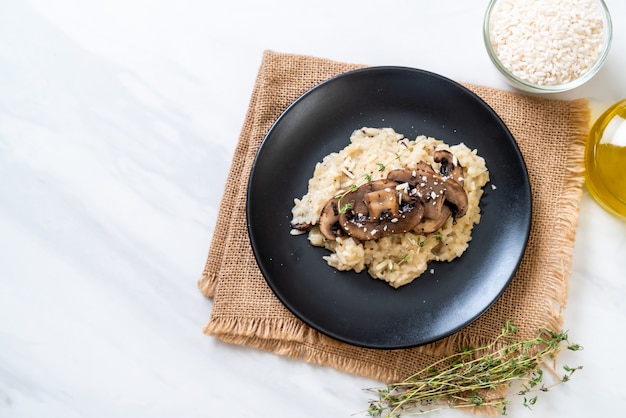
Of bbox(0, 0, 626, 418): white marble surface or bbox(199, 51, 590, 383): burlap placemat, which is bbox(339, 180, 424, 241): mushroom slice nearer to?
bbox(199, 51, 590, 383): burlap placemat

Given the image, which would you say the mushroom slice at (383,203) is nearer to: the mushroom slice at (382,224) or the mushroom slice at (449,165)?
the mushroom slice at (382,224)

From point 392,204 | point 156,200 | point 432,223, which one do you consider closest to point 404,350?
point 432,223

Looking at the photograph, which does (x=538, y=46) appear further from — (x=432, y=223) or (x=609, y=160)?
(x=432, y=223)

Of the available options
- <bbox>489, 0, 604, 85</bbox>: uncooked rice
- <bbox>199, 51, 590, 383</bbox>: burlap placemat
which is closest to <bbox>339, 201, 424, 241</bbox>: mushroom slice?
<bbox>199, 51, 590, 383</bbox>: burlap placemat

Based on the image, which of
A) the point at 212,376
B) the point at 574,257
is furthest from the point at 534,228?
the point at 212,376

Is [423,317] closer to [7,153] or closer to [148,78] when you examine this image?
[148,78]
